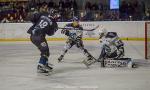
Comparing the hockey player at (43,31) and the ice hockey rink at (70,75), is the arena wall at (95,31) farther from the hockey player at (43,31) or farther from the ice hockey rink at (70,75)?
the hockey player at (43,31)

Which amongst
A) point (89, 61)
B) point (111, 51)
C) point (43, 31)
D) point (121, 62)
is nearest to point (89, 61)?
point (89, 61)

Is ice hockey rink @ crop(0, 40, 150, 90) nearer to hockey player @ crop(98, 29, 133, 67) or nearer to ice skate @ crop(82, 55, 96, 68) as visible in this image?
ice skate @ crop(82, 55, 96, 68)

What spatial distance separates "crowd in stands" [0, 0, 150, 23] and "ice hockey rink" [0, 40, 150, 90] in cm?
555

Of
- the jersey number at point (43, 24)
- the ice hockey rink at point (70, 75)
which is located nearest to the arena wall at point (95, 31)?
the ice hockey rink at point (70, 75)

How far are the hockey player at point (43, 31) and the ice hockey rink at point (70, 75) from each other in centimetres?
35

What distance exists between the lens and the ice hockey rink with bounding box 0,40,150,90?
36.8 ft

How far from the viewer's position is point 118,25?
22.6m

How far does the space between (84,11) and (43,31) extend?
1143 cm

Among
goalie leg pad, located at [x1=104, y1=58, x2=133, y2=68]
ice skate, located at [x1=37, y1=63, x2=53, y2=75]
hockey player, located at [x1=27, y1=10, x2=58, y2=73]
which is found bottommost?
goalie leg pad, located at [x1=104, y1=58, x2=133, y2=68]

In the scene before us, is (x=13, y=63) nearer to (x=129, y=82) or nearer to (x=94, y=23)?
(x=129, y=82)

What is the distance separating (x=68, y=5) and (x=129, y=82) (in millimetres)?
13758

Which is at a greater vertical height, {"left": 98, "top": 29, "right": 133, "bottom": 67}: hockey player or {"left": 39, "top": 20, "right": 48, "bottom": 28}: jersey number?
{"left": 39, "top": 20, "right": 48, "bottom": 28}: jersey number

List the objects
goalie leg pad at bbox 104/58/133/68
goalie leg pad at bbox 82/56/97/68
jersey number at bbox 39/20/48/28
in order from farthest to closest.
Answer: goalie leg pad at bbox 82/56/97/68 < goalie leg pad at bbox 104/58/133/68 < jersey number at bbox 39/20/48/28

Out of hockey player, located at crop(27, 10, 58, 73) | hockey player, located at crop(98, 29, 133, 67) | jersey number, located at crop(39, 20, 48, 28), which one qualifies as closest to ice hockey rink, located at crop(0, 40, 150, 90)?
hockey player, located at crop(98, 29, 133, 67)
